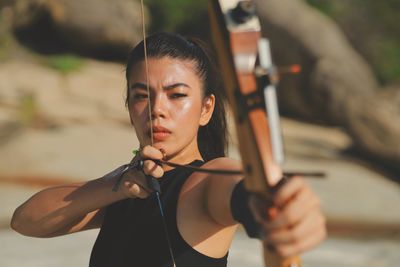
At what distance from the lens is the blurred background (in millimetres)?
7789

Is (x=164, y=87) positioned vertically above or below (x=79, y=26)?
above

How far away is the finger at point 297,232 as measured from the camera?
49.6 inches

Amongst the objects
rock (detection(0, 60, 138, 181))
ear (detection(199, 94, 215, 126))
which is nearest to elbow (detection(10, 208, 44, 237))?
ear (detection(199, 94, 215, 126))

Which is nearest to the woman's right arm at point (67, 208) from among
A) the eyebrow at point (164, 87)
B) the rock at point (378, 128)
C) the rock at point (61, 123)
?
the eyebrow at point (164, 87)

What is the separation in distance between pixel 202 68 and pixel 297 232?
0.85 metres

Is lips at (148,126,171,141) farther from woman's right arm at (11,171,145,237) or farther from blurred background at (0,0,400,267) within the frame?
blurred background at (0,0,400,267)

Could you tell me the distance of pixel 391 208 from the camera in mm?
9477

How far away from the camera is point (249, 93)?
1.30 metres

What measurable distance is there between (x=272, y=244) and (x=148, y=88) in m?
0.75

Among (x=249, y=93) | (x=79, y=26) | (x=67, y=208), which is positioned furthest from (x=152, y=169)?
(x=79, y=26)

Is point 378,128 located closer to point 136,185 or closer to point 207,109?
point 207,109

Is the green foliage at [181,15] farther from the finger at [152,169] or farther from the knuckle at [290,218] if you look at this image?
the knuckle at [290,218]

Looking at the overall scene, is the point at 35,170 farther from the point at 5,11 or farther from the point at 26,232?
the point at 26,232

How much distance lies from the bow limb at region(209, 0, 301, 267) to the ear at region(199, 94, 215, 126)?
0.69 metres
